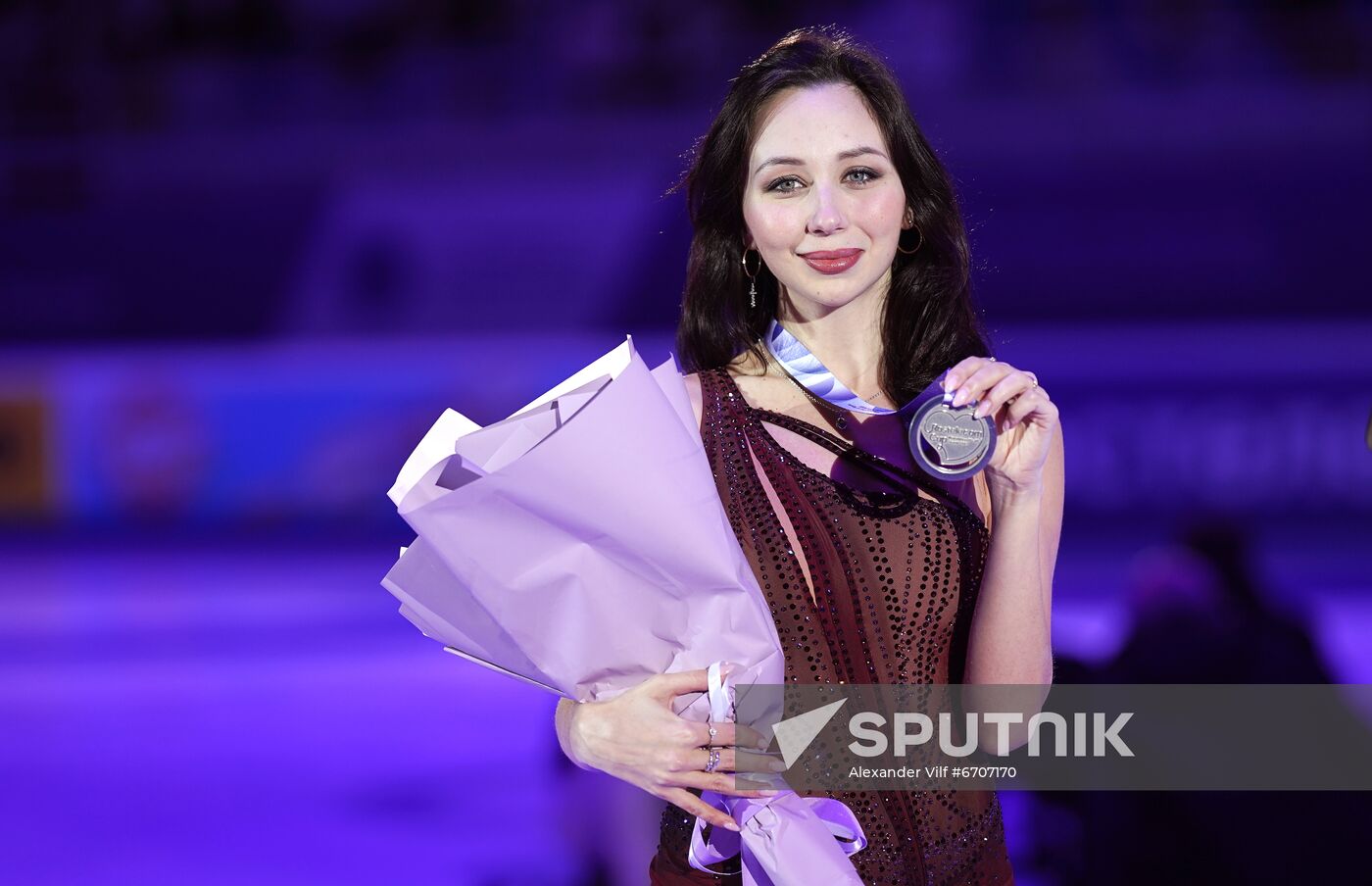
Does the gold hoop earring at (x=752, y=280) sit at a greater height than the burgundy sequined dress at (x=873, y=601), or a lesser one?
greater

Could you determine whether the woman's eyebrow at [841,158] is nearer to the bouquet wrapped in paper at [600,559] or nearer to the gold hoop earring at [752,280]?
the gold hoop earring at [752,280]

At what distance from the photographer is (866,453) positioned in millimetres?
1740

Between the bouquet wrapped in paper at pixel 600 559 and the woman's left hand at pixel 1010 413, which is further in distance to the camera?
the woman's left hand at pixel 1010 413

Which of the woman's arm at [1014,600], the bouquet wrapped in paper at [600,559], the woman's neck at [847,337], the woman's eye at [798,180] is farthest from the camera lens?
the woman's neck at [847,337]

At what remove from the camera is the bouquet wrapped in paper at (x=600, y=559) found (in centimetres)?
135

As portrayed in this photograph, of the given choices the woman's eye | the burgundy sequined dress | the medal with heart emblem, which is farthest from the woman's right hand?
the woman's eye

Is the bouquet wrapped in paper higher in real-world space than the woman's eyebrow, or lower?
lower

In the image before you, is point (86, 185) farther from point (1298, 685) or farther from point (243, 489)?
point (1298, 685)

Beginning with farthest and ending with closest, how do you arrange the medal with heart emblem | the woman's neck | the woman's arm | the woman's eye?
the woman's neck
the woman's eye
the woman's arm
the medal with heart emblem

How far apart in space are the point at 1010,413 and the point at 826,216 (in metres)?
0.32

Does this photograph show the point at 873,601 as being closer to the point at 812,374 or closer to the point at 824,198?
the point at 812,374

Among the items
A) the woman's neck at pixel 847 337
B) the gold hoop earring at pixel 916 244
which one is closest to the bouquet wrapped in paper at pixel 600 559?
the woman's neck at pixel 847 337

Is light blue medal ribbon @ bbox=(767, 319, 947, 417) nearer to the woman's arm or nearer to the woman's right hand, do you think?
the woman's arm

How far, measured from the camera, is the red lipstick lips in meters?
1.68
